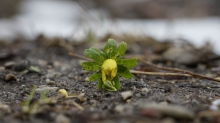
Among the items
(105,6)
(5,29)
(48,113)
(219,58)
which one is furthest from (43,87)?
(105,6)

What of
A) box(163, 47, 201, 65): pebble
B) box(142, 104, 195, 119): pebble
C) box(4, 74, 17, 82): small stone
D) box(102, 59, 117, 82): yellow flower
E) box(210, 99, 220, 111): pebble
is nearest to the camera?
box(142, 104, 195, 119): pebble

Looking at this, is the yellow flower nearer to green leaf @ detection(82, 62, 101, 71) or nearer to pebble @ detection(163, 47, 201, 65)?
green leaf @ detection(82, 62, 101, 71)

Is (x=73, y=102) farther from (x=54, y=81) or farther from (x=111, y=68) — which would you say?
(x=54, y=81)

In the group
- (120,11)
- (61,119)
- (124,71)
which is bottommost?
(61,119)

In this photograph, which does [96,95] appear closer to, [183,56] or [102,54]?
[102,54]

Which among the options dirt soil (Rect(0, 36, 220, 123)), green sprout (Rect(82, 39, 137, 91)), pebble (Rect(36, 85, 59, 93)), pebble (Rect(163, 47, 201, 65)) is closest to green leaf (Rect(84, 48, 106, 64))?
green sprout (Rect(82, 39, 137, 91))

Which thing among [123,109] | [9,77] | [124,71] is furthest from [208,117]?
[9,77]

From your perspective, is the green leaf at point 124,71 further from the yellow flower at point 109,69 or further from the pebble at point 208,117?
the pebble at point 208,117
